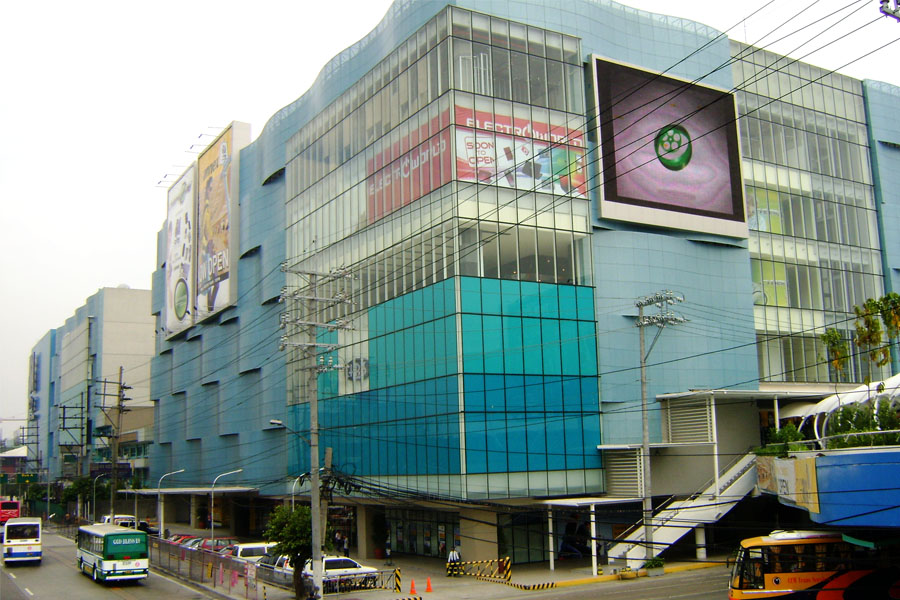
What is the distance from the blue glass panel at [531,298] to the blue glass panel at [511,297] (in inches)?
12.2

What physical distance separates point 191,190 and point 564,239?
2100 inches

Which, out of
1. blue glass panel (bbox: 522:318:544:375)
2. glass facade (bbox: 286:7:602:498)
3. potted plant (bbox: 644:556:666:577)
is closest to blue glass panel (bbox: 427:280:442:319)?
glass facade (bbox: 286:7:602:498)

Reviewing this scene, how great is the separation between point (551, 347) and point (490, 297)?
4876mm

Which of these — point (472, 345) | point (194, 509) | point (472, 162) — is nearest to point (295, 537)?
point (472, 345)

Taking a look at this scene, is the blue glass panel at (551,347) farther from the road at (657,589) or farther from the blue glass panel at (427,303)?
the road at (657,589)

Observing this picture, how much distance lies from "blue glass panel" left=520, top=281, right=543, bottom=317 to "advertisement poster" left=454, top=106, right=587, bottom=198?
5664 millimetres

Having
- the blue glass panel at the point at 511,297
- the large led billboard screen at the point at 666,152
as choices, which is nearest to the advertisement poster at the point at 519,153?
the large led billboard screen at the point at 666,152

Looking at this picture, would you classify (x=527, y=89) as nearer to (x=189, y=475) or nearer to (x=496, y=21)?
(x=496, y=21)

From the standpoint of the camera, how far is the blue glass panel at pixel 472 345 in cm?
4650

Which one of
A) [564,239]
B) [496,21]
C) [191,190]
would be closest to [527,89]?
[496,21]

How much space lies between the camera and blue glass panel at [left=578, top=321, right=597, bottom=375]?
166 ft

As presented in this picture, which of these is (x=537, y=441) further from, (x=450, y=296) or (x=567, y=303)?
(x=450, y=296)

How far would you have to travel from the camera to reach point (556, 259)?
5053 centimetres

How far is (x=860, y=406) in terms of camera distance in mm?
41750
